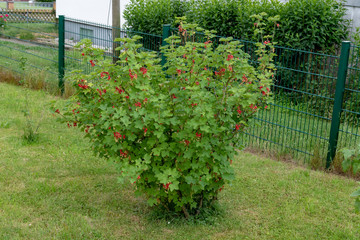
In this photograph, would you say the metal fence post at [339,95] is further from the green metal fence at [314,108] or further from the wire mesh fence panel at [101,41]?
the wire mesh fence panel at [101,41]

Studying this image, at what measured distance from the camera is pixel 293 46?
8.90m

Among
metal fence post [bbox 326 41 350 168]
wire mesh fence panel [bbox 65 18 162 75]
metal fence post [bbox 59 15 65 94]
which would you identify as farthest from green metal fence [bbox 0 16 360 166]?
metal fence post [bbox 59 15 65 94]

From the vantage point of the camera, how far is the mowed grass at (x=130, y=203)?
4484 mm

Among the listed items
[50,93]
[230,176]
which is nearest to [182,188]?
[230,176]

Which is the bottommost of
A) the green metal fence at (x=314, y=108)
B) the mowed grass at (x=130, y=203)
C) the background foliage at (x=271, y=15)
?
the mowed grass at (x=130, y=203)

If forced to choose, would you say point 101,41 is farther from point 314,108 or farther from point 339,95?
point 339,95

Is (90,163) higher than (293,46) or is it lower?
lower

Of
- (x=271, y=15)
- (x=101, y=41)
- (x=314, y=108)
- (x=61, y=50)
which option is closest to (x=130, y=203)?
(x=314, y=108)

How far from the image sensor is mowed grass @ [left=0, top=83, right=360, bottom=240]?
448 cm

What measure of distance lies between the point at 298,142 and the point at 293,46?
297 cm

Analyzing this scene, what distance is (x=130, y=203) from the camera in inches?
200

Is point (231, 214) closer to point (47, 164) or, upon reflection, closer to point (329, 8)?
point (47, 164)

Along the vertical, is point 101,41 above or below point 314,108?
above

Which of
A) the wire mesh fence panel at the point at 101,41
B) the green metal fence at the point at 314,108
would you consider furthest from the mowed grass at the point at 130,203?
the wire mesh fence panel at the point at 101,41
